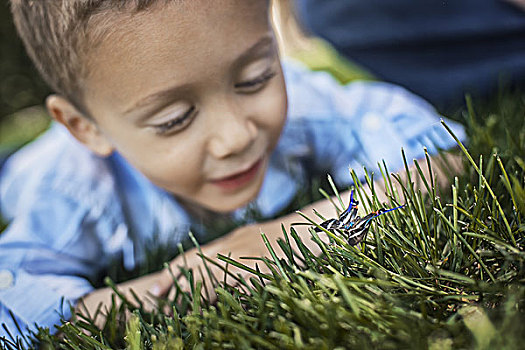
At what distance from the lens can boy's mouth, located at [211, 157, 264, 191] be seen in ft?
2.79

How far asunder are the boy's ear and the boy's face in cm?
3

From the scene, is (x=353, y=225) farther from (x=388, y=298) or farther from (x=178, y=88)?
(x=178, y=88)

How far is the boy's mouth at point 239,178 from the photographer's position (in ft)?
2.79

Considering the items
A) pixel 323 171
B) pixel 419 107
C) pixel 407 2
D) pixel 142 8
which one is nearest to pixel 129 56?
pixel 142 8

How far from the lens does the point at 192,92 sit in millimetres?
738

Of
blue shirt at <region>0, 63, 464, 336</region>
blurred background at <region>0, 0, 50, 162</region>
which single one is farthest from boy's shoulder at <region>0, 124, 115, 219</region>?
blurred background at <region>0, 0, 50, 162</region>

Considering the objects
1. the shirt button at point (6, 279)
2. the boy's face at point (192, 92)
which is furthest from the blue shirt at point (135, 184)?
the boy's face at point (192, 92)

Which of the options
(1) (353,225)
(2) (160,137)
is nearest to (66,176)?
(2) (160,137)

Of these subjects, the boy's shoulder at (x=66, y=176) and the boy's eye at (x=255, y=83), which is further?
the boy's shoulder at (x=66, y=176)

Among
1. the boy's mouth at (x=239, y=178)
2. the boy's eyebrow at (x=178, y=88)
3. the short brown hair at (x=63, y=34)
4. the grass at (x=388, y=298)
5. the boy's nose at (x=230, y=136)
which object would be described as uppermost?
the short brown hair at (x=63, y=34)

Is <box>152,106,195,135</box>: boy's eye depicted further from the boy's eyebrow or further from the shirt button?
the shirt button

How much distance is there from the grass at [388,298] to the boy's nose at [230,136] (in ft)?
0.59

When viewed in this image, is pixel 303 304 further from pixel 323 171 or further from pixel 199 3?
pixel 323 171

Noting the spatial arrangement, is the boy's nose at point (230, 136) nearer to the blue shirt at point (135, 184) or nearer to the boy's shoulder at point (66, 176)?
the blue shirt at point (135, 184)
